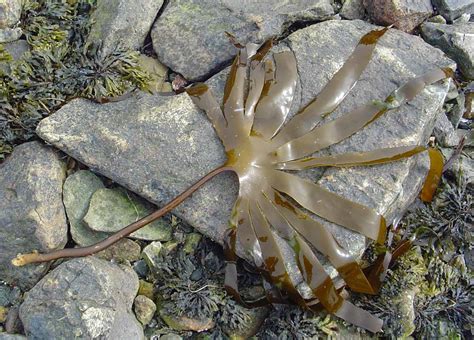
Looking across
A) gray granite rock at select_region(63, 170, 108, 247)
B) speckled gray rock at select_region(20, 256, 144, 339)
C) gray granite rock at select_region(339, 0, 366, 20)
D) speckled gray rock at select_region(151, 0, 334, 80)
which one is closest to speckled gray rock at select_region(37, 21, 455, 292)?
gray granite rock at select_region(63, 170, 108, 247)

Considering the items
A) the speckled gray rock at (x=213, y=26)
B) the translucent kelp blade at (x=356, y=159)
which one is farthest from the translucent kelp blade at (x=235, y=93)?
the translucent kelp blade at (x=356, y=159)

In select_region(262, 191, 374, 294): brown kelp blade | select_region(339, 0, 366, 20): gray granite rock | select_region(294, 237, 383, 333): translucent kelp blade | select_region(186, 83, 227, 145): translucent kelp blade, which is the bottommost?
select_region(294, 237, 383, 333): translucent kelp blade

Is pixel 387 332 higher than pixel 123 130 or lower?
lower

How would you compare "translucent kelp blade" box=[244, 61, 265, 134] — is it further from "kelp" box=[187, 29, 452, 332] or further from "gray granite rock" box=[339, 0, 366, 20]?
"gray granite rock" box=[339, 0, 366, 20]

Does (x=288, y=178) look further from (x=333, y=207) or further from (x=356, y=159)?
(x=356, y=159)

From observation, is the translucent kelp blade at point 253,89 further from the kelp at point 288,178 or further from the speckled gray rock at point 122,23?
the speckled gray rock at point 122,23

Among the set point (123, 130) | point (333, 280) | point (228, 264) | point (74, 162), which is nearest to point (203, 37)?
point (123, 130)

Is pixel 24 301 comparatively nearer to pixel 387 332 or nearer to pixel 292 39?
pixel 387 332
